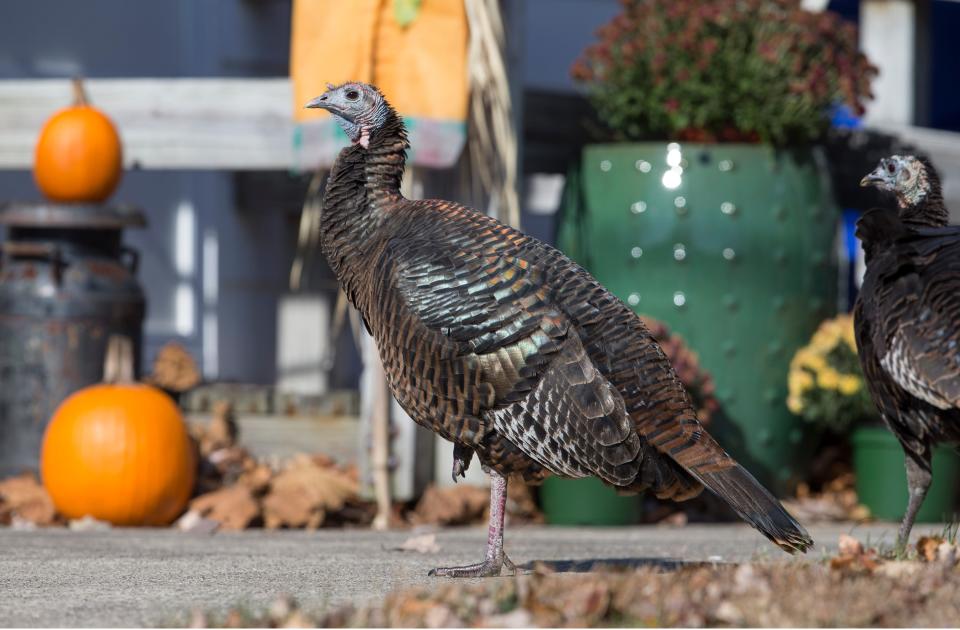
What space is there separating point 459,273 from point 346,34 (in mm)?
3142

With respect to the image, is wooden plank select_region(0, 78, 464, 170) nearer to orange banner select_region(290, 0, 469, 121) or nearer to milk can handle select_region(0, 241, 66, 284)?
orange banner select_region(290, 0, 469, 121)

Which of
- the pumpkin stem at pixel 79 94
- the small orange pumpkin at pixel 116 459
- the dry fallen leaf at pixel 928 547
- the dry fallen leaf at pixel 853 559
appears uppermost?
the pumpkin stem at pixel 79 94

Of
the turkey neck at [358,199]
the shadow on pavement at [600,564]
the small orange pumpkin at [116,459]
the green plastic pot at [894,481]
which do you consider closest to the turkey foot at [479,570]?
the shadow on pavement at [600,564]

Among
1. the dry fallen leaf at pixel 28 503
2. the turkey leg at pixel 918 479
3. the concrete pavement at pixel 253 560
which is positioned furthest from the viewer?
the dry fallen leaf at pixel 28 503

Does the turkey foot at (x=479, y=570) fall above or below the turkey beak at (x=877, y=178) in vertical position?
below

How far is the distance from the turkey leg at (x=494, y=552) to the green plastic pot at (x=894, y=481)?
3633 millimetres

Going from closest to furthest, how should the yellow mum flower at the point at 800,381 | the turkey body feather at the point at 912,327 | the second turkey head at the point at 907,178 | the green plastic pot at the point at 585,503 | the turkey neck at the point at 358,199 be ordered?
the turkey neck at the point at 358,199 < the turkey body feather at the point at 912,327 < the second turkey head at the point at 907,178 < the green plastic pot at the point at 585,503 < the yellow mum flower at the point at 800,381

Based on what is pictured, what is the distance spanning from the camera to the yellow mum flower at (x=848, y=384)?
7250mm

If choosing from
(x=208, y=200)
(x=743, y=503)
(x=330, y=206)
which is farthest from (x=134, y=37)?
(x=743, y=503)

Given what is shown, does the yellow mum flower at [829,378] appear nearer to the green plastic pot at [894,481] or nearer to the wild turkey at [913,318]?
the green plastic pot at [894,481]

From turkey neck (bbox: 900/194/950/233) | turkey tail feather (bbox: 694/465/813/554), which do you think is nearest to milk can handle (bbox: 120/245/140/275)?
turkey neck (bbox: 900/194/950/233)

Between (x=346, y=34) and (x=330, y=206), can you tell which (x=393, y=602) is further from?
(x=346, y=34)

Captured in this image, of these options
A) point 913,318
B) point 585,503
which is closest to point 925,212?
point 913,318

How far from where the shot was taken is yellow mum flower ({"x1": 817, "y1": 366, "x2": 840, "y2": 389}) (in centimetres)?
725
